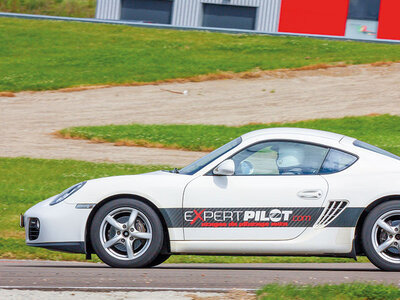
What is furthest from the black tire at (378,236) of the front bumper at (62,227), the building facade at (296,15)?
the building facade at (296,15)

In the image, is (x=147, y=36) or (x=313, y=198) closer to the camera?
(x=313, y=198)

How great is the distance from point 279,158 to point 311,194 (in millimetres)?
501

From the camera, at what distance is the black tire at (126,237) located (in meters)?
7.86

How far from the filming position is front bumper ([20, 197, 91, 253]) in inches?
314

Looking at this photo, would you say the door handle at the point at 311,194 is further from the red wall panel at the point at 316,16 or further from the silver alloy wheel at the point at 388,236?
the red wall panel at the point at 316,16

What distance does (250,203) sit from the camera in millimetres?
7887

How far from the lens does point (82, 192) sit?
806 centimetres

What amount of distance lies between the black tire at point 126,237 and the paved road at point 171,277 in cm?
12

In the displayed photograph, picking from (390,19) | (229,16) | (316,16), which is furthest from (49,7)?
(390,19)

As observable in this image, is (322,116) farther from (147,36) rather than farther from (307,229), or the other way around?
(307,229)

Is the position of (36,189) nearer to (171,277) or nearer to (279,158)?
(279,158)

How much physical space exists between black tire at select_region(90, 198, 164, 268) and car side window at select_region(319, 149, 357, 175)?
67.2 inches

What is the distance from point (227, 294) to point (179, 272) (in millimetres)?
1418

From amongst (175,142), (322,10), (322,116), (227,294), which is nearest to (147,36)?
(322,10)
